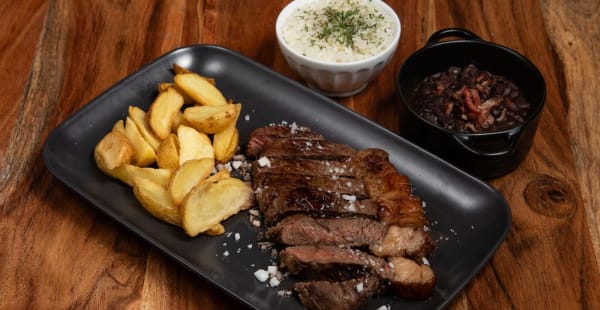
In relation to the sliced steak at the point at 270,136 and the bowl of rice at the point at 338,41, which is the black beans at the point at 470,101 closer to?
the bowl of rice at the point at 338,41

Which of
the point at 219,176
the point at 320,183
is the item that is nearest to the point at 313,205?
the point at 320,183

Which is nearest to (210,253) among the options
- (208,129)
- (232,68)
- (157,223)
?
(157,223)

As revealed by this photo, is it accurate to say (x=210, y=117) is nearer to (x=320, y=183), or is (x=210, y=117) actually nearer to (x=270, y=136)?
A: (x=270, y=136)

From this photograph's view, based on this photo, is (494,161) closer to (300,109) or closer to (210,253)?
(300,109)

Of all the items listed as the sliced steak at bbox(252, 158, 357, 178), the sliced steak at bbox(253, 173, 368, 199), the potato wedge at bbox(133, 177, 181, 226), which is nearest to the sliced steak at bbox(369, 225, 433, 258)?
the sliced steak at bbox(253, 173, 368, 199)

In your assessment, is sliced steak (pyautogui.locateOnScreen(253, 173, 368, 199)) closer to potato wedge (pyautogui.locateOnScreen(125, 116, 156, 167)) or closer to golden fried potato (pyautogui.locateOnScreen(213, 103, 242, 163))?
golden fried potato (pyautogui.locateOnScreen(213, 103, 242, 163))

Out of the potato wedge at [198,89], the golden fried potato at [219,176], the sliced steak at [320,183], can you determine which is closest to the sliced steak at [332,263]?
the sliced steak at [320,183]

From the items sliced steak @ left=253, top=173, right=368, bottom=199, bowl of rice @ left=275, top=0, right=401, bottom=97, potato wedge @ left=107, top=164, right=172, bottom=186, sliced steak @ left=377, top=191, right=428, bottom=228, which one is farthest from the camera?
bowl of rice @ left=275, top=0, right=401, bottom=97
